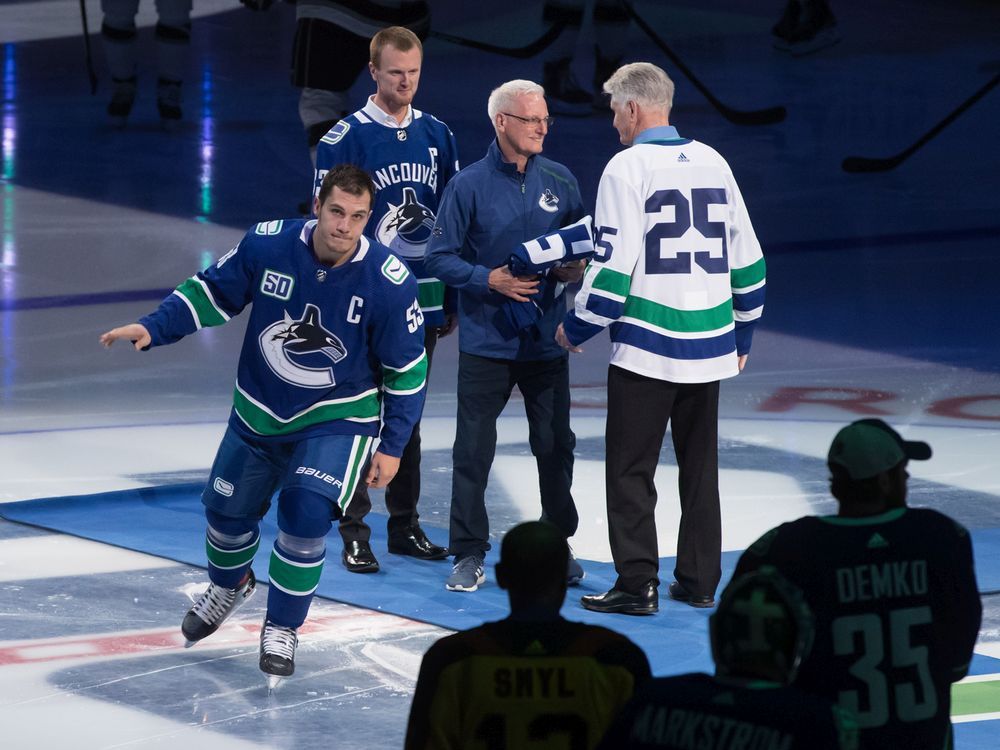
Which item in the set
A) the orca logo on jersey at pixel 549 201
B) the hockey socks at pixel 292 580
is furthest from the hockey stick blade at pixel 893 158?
the hockey socks at pixel 292 580

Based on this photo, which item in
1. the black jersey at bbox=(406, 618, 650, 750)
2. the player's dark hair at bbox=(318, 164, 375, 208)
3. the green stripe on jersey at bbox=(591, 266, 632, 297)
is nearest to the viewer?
the black jersey at bbox=(406, 618, 650, 750)

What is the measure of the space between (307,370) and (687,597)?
165 cm

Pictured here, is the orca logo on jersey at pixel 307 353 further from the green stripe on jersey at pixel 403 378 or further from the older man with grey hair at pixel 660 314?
the older man with grey hair at pixel 660 314

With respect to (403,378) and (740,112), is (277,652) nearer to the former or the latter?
(403,378)

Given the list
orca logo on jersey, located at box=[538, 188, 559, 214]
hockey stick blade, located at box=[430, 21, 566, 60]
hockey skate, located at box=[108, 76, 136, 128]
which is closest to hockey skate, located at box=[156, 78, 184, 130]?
hockey skate, located at box=[108, 76, 136, 128]

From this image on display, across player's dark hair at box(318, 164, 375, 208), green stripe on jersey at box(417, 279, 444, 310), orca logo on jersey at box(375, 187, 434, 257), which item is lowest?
green stripe on jersey at box(417, 279, 444, 310)

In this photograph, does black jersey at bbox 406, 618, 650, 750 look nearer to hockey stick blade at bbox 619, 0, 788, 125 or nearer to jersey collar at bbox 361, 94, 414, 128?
jersey collar at bbox 361, 94, 414, 128

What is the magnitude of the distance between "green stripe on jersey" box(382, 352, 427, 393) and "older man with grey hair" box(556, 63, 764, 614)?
682 mm

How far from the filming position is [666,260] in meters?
6.36

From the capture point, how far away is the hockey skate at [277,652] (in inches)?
226

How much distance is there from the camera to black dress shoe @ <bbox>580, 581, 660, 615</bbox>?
21.3 feet

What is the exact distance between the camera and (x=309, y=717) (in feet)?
17.9

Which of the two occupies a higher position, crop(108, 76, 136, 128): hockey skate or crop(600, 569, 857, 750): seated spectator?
crop(600, 569, 857, 750): seated spectator

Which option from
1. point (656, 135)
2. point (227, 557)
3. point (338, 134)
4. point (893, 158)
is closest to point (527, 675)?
point (227, 557)
